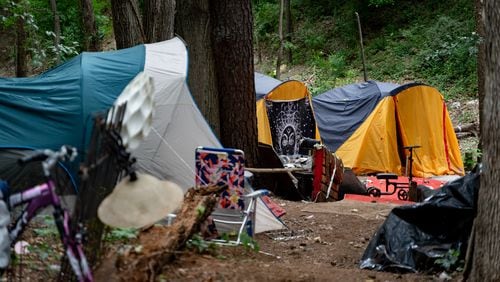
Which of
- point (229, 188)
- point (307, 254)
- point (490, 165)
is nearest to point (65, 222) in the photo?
point (490, 165)

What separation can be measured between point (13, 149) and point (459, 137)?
42.7ft

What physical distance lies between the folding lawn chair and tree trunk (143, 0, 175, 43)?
4578mm

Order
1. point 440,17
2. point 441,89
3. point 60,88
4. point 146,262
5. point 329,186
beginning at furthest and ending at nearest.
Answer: point 440,17 < point 441,89 < point 329,186 < point 60,88 < point 146,262

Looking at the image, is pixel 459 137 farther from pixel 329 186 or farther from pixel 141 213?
pixel 141 213

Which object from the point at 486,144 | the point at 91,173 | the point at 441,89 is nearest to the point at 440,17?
the point at 441,89

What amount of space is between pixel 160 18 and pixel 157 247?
23.7 ft

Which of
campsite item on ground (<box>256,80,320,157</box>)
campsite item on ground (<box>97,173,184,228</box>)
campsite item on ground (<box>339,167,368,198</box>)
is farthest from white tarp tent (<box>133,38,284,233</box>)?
campsite item on ground (<box>256,80,320,157</box>)

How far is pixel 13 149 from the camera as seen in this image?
654 cm

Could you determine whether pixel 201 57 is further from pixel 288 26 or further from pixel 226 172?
pixel 288 26

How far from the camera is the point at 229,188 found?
632cm

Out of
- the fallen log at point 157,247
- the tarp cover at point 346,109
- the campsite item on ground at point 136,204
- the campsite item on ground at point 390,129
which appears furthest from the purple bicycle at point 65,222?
the tarp cover at point 346,109

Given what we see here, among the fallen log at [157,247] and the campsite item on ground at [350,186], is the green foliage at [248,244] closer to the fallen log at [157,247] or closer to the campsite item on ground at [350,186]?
the fallen log at [157,247]

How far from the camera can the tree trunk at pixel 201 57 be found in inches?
357

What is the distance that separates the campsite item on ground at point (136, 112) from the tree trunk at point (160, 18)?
757 cm
